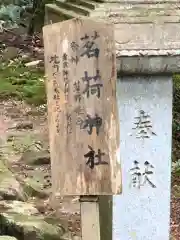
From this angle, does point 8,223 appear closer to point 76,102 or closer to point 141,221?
→ point 141,221

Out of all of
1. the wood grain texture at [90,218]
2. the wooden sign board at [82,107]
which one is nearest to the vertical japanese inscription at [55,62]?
the wooden sign board at [82,107]

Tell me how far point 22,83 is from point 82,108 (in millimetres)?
7316

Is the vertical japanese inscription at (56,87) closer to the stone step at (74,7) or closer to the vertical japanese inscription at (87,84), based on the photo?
the vertical japanese inscription at (87,84)

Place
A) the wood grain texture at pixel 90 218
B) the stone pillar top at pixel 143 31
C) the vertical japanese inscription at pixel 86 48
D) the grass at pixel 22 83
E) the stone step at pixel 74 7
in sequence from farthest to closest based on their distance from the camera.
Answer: the grass at pixel 22 83
the stone step at pixel 74 7
the stone pillar top at pixel 143 31
the wood grain texture at pixel 90 218
the vertical japanese inscription at pixel 86 48

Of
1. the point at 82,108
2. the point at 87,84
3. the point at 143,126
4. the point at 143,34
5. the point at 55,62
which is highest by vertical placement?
the point at 143,34

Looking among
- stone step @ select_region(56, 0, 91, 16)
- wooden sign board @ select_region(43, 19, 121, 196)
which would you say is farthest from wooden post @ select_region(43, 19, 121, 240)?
stone step @ select_region(56, 0, 91, 16)

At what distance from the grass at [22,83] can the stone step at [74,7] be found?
17.6ft

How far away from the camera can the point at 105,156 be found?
9.30 ft

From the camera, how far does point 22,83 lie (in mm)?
10023

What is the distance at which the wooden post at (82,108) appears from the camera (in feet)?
9.11

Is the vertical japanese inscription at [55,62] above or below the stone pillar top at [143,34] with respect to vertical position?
below

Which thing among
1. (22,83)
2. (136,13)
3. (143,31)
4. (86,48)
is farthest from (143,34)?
(22,83)

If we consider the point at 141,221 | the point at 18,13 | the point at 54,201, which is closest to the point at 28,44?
the point at 18,13

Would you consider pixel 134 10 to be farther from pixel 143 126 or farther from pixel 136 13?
pixel 143 126
